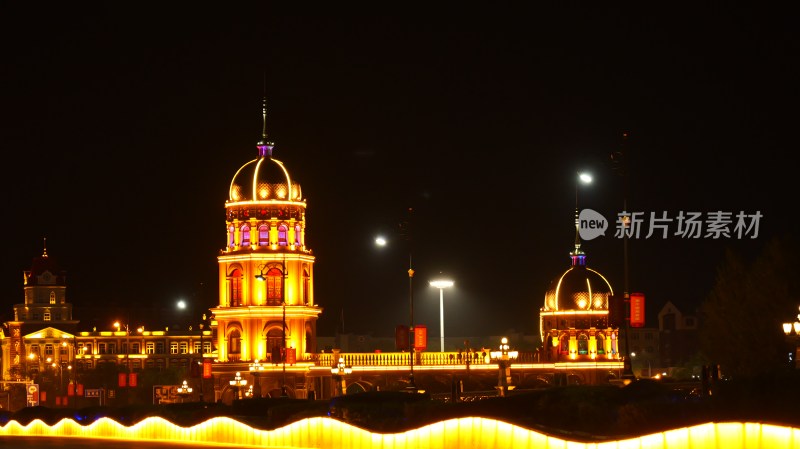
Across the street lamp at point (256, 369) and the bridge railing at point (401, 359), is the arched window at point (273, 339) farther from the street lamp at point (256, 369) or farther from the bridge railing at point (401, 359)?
the bridge railing at point (401, 359)

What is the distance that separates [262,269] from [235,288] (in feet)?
10.1

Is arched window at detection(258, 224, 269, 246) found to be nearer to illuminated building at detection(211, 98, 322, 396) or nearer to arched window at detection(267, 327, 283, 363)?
illuminated building at detection(211, 98, 322, 396)

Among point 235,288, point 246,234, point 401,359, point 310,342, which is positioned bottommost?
point 401,359

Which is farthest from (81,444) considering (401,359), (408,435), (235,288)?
(401,359)

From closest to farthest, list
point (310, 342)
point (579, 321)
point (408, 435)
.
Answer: point (408, 435), point (310, 342), point (579, 321)

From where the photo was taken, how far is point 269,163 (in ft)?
370

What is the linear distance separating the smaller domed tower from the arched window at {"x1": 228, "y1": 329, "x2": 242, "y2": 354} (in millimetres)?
26207

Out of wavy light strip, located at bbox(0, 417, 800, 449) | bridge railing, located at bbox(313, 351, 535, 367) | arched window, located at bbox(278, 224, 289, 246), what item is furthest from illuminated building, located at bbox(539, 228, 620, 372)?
wavy light strip, located at bbox(0, 417, 800, 449)

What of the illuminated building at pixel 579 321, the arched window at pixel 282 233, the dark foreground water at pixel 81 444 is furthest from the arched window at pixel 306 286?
the dark foreground water at pixel 81 444

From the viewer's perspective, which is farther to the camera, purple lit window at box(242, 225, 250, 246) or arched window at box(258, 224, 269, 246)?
arched window at box(258, 224, 269, 246)

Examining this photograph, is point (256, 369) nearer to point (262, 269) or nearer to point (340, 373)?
point (340, 373)

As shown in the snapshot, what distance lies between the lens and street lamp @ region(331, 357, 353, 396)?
103062mm

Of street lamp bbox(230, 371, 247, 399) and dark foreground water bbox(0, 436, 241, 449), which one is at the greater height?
street lamp bbox(230, 371, 247, 399)

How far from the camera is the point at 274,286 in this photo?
112 m
